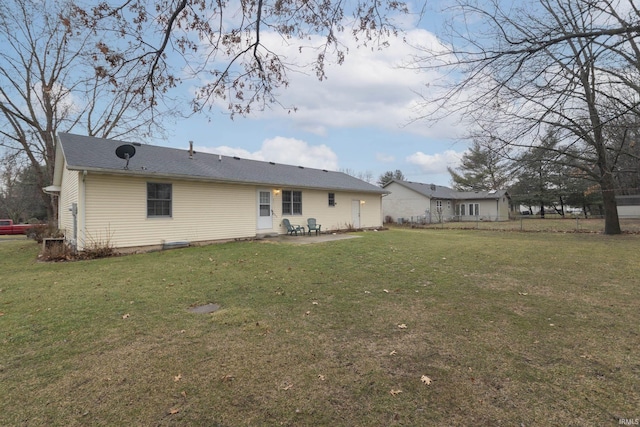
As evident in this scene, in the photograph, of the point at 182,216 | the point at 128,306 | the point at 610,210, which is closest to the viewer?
the point at 128,306

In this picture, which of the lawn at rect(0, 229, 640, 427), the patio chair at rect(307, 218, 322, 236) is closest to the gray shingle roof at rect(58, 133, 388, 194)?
the patio chair at rect(307, 218, 322, 236)

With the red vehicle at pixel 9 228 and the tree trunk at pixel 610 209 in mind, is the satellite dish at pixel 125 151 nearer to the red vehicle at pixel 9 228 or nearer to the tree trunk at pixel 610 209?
the tree trunk at pixel 610 209

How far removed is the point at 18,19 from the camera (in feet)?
49.2

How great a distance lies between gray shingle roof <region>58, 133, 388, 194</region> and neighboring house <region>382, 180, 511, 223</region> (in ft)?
42.6

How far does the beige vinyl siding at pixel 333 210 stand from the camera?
16225 millimetres

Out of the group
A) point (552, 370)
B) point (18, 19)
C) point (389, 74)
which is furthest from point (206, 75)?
point (18, 19)

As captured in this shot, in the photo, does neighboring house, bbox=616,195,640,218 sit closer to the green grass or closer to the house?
the green grass

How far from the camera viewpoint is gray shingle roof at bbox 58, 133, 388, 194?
10664mm

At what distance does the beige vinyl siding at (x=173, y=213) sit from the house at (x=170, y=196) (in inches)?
1.1

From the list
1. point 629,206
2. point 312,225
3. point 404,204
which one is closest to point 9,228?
point 312,225

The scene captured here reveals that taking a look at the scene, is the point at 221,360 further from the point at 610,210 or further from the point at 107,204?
the point at 610,210

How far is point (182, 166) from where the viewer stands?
42.6 ft

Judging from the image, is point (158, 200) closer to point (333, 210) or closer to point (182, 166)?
point (182, 166)

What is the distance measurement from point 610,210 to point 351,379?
65.4 ft
